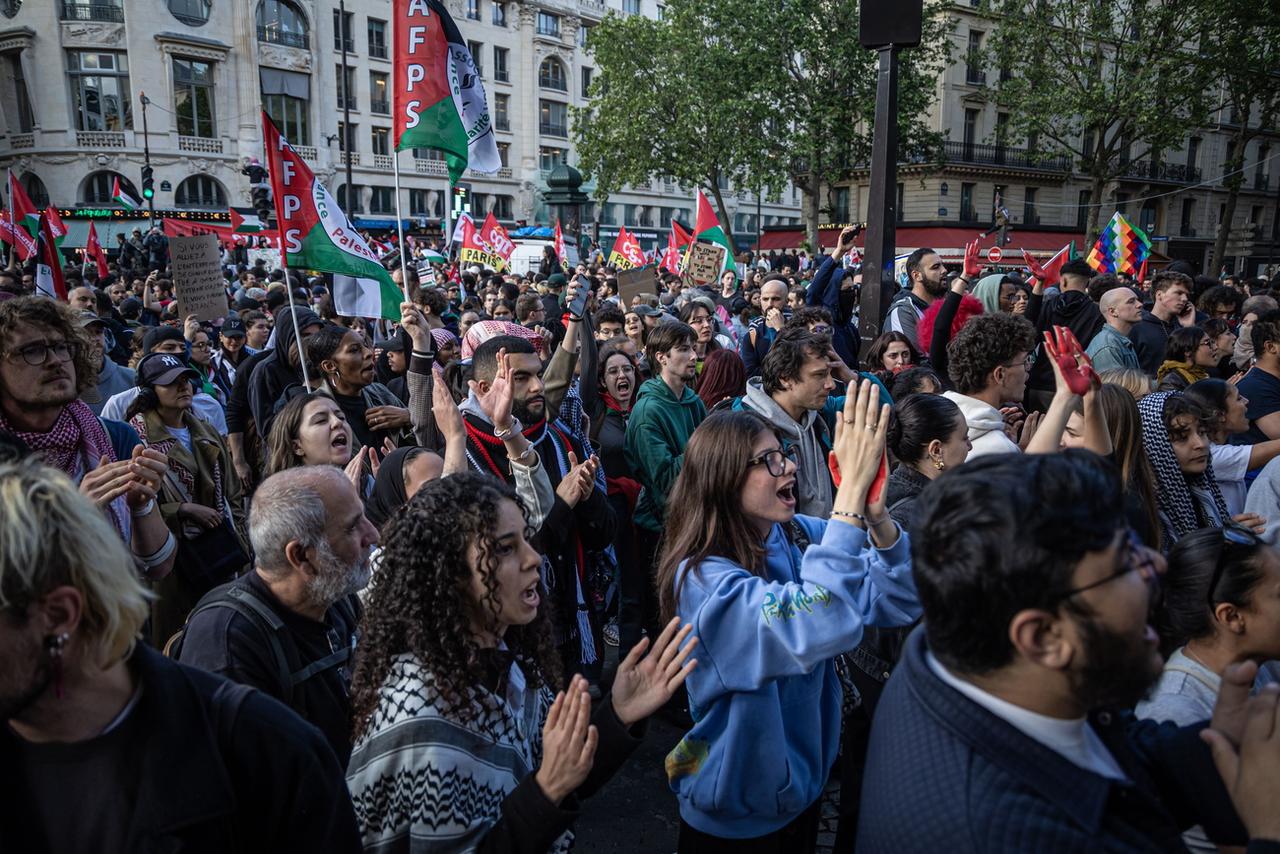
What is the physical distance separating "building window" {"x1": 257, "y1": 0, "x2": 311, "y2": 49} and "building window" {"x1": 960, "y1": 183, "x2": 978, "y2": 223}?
3467cm

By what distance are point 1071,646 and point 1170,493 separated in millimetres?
2947

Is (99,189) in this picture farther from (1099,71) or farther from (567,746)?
(567,746)

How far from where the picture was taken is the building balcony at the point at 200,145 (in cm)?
4262

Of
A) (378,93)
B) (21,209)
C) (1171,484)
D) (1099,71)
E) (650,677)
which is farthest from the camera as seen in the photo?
(378,93)

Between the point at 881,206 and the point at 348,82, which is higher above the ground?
the point at 348,82

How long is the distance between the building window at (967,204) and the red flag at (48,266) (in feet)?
139

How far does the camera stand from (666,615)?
275 cm

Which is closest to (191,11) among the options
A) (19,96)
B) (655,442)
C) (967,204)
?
(19,96)

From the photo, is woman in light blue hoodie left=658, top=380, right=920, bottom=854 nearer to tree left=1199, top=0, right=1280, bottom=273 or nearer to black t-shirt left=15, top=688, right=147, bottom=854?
black t-shirt left=15, top=688, right=147, bottom=854

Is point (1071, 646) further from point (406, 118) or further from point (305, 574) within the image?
point (406, 118)

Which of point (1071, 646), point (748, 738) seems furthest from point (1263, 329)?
point (1071, 646)

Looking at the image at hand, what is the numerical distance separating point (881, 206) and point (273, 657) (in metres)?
6.14

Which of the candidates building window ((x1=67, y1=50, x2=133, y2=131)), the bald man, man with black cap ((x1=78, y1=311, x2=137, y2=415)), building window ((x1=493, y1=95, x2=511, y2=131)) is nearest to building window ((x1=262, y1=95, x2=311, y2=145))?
building window ((x1=67, y1=50, x2=133, y2=131))

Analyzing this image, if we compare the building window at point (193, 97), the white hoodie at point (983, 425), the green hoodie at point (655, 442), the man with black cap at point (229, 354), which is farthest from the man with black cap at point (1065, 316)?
the building window at point (193, 97)
